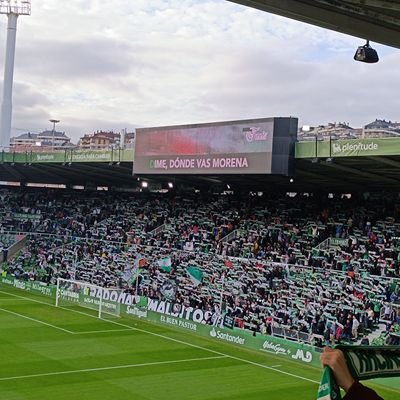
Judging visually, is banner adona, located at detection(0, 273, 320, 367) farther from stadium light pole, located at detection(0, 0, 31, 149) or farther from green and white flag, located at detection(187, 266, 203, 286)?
stadium light pole, located at detection(0, 0, 31, 149)

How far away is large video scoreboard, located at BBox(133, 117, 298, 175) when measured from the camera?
26.8 m

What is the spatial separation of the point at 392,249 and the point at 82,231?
23.5 metres

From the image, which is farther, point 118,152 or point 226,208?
point 226,208

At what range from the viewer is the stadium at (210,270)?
22.1m

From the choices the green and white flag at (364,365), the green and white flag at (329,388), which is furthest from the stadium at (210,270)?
the green and white flag at (329,388)

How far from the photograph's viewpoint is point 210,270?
33.1 meters

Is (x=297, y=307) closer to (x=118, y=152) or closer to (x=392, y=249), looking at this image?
(x=392, y=249)

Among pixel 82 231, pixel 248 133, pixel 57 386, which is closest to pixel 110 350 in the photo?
pixel 57 386

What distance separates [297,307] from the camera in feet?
90.0

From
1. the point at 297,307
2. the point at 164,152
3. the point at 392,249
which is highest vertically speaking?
the point at 164,152

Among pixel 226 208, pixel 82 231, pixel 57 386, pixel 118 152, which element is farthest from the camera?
pixel 82 231

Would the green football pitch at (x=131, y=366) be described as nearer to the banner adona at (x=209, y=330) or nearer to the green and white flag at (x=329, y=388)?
the banner adona at (x=209, y=330)

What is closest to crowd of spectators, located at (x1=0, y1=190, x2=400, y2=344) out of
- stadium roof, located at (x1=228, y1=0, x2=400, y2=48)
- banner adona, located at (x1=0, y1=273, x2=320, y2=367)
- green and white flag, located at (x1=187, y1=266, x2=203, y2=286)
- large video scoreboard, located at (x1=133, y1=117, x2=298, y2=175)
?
green and white flag, located at (x1=187, y1=266, x2=203, y2=286)

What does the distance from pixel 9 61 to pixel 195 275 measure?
1118 inches
